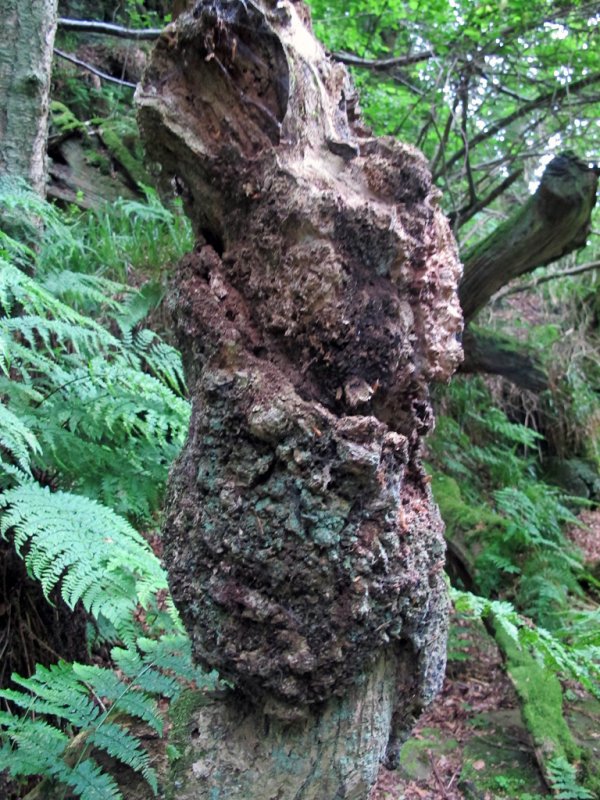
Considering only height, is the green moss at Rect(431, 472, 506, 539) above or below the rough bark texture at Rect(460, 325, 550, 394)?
below

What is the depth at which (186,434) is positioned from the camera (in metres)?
2.21

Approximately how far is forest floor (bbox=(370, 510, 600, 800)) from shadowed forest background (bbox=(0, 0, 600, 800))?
1 cm

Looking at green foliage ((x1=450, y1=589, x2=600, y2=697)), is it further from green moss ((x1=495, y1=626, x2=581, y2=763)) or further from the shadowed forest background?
green moss ((x1=495, y1=626, x2=581, y2=763))

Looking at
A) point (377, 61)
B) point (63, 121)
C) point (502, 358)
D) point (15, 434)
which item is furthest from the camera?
point (63, 121)

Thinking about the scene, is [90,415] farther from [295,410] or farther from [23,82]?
[23,82]

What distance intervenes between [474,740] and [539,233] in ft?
10.9

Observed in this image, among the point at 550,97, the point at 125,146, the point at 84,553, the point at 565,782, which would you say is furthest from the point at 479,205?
the point at 84,553

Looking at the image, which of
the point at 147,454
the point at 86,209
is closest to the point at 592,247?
the point at 86,209

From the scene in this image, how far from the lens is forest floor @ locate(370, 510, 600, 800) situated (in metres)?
2.68

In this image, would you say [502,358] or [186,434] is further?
[502,358]

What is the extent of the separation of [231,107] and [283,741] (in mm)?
1411

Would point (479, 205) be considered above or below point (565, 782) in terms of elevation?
above

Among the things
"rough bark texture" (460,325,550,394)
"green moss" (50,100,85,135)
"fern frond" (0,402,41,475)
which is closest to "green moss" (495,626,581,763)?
"fern frond" (0,402,41,475)

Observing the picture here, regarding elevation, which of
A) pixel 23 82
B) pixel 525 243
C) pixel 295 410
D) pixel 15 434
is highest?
pixel 525 243
